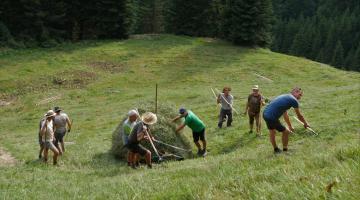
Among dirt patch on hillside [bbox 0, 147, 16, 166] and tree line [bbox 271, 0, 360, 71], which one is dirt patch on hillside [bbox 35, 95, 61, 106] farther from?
tree line [bbox 271, 0, 360, 71]

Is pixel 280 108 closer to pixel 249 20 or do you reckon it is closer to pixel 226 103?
pixel 226 103

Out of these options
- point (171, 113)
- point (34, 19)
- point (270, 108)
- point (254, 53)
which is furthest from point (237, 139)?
point (34, 19)

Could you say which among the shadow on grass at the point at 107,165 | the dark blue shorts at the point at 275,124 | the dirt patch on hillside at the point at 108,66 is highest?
the dark blue shorts at the point at 275,124

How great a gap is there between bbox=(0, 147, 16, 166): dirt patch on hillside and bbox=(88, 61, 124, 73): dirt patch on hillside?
2572 centimetres

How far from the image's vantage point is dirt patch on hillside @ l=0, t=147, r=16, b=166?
19.3 m

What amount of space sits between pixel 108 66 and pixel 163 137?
1240 inches

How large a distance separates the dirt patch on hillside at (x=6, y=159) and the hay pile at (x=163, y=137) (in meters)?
4.51

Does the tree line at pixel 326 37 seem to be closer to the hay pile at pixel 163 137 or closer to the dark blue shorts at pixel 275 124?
the hay pile at pixel 163 137

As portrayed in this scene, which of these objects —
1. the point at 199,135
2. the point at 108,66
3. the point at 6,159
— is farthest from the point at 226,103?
the point at 108,66

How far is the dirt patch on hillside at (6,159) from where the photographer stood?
63.2 ft

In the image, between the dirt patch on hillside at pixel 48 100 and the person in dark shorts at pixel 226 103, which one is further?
the dirt patch on hillside at pixel 48 100

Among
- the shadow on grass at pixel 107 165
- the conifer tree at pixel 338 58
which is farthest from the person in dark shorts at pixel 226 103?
the conifer tree at pixel 338 58

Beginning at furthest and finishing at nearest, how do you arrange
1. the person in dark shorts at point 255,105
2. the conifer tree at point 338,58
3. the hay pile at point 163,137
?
the conifer tree at point 338,58, the person in dark shorts at point 255,105, the hay pile at point 163,137

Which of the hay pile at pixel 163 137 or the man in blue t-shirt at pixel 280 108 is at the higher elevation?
the man in blue t-shirt at pixel 280 108
